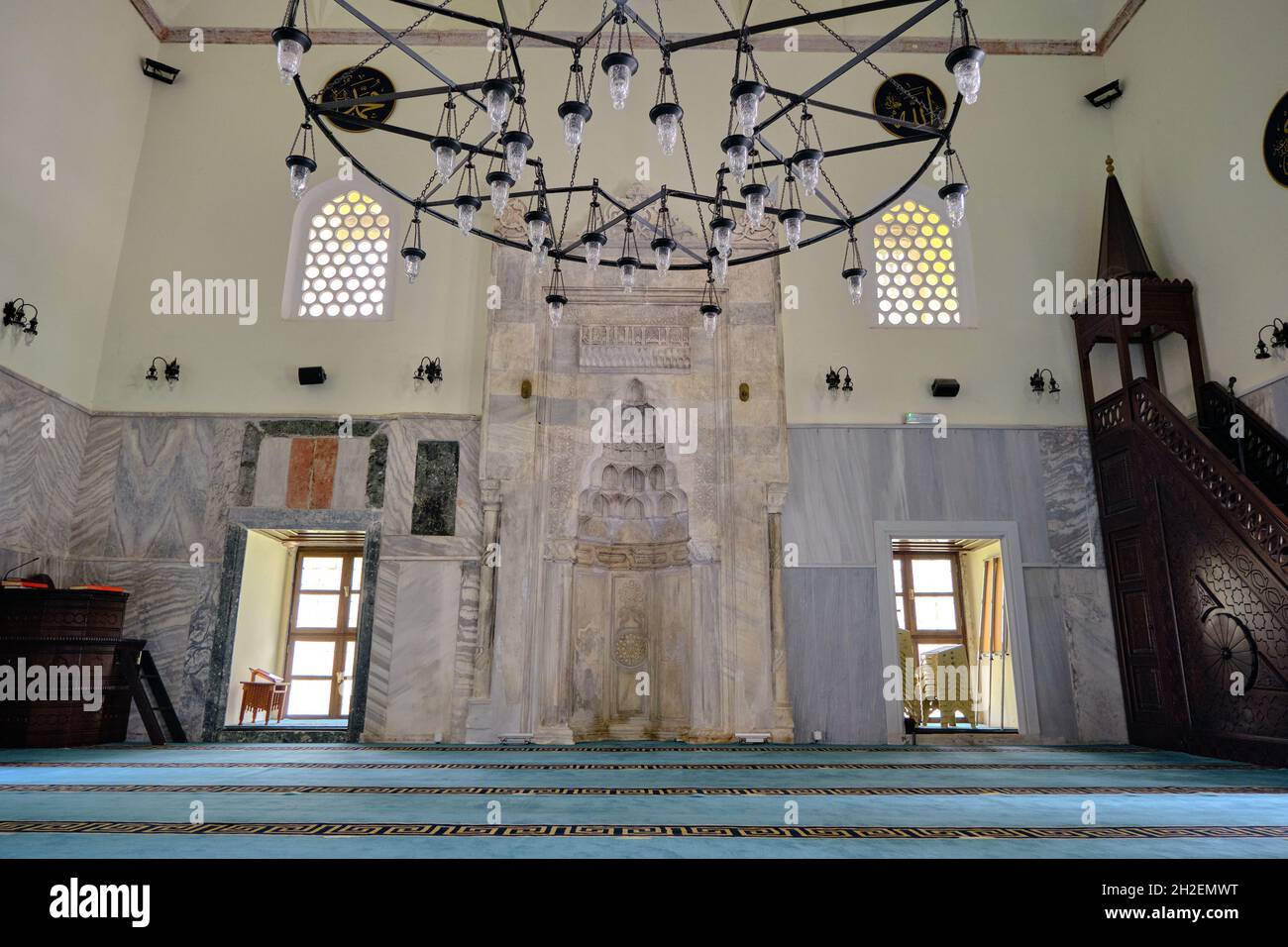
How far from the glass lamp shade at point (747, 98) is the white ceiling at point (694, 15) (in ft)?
18.2

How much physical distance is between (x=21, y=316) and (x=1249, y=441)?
988 cm

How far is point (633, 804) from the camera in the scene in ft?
11.9

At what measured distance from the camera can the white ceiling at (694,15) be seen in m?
8.41

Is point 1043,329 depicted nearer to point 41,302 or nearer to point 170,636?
point 170,636

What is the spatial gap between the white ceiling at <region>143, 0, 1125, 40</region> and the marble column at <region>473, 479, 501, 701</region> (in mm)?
5149

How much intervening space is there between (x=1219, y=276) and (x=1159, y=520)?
7.11ft

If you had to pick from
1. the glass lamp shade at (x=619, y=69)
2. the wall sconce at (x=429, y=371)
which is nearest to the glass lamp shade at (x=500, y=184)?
the glass lamp shade at (x=619, y=69)

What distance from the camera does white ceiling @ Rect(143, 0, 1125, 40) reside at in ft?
27.6

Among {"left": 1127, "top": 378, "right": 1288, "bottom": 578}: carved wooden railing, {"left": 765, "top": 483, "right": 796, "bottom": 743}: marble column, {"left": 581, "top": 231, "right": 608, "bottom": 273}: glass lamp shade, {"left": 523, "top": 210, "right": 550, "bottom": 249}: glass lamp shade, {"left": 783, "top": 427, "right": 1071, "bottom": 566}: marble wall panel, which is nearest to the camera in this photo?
{"left": 523, "top": 210, "right": 550, "bottom": 249}: glass lamp shade

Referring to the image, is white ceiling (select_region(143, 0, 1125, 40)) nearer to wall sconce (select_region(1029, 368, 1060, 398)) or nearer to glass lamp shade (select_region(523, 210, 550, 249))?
wall sconce (select_region(1029, 368, 1060, 398))

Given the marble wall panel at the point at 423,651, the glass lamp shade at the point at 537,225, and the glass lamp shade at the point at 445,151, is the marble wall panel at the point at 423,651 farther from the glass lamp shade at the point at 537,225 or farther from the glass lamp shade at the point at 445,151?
the glass lamp shade at the point at 445,151

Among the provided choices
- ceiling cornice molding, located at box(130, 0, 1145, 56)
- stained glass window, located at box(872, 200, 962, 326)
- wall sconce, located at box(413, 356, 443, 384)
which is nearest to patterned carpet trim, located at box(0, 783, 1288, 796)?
wall sconce, located at box(413, 356, 443, 384)
